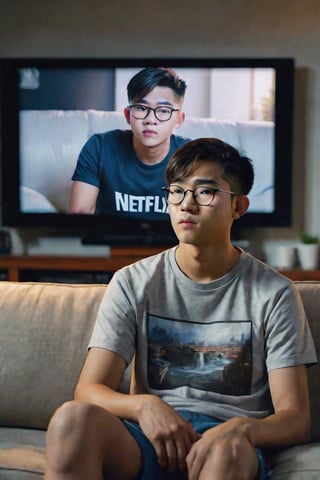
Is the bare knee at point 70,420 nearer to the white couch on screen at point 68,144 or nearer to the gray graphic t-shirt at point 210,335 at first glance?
the gray graphic t-shirt at point 210,335

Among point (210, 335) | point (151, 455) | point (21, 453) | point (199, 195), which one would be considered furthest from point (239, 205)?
point (21, 453)

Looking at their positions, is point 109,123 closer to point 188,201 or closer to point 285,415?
point 188,201

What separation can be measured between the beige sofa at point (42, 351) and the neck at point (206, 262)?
0.28m

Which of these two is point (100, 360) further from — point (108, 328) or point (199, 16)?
point (199, 16)

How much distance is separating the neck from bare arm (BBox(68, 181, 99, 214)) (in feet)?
9.16

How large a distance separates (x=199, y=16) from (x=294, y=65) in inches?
24.4

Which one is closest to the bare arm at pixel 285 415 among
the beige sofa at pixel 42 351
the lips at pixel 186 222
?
the beige sofa at pixel 42 351

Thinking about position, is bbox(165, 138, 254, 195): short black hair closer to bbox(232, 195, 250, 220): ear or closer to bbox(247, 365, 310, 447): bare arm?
Result: bbox(232, 195, 250, 220): ear

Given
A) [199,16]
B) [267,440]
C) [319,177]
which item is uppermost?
[199,16]

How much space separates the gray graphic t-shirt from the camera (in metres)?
1.77

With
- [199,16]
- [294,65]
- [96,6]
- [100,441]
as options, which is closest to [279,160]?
[294,65]

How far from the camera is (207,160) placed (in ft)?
6.05

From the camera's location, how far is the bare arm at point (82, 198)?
4617mm

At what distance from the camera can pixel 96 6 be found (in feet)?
15.2
